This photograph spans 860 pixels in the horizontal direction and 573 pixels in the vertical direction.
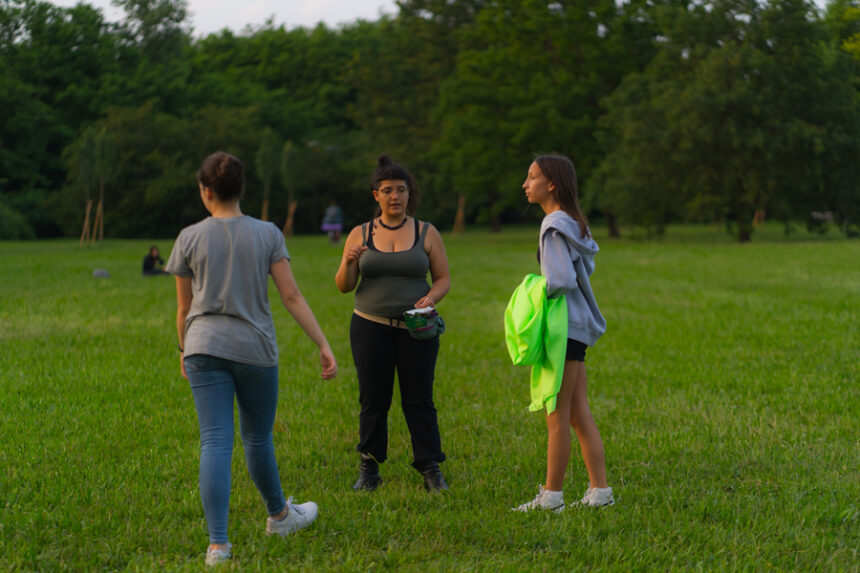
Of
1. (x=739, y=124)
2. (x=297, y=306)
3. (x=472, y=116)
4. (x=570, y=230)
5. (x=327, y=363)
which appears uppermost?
(x=472, y=116)

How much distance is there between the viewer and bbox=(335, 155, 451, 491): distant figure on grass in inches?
193

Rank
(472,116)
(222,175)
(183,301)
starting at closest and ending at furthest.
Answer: (222,175) → (183,301) → (472,116)

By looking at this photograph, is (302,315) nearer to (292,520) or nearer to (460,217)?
(292,520)

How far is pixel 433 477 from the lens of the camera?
198 inches

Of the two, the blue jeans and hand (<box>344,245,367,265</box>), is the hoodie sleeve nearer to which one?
hand (<box>344,245,367,265</box>)

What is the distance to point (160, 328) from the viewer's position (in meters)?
11.8

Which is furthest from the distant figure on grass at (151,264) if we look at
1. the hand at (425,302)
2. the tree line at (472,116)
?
the hand at (425,302)

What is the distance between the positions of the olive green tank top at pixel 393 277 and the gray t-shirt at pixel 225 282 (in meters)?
1.23

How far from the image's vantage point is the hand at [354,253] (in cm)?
486

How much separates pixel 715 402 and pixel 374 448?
3.49 meters

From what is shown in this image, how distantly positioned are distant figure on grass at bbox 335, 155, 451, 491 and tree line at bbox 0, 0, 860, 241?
28.2 m

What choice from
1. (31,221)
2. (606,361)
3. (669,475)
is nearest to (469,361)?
(606,361)

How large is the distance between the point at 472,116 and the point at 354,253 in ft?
127

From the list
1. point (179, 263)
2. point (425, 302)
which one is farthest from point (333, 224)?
point (179, 263)
